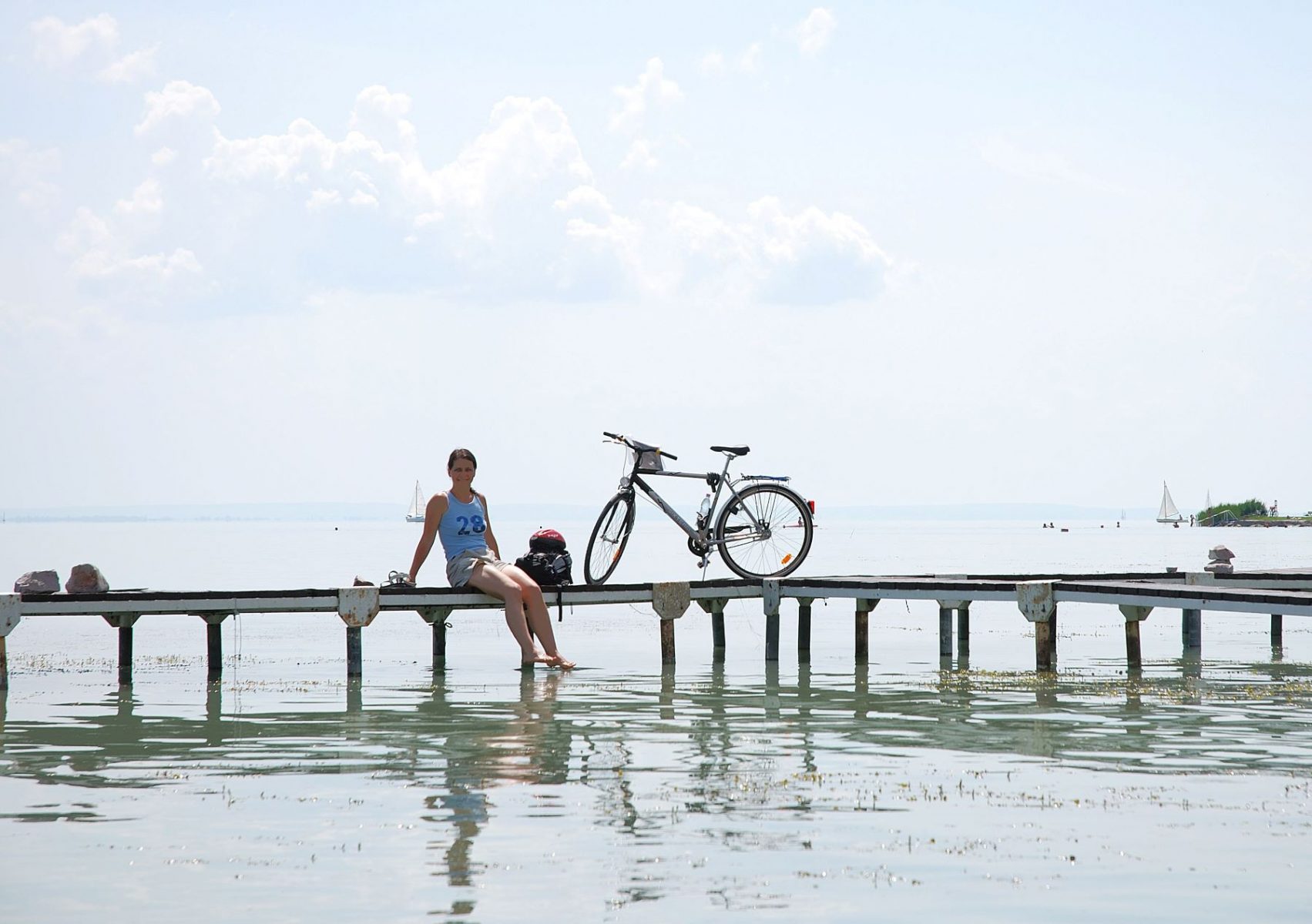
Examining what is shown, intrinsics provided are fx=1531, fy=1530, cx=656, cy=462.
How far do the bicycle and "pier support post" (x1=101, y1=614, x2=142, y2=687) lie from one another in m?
5.51

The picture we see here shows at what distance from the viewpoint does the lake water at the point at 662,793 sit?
716 centimetres

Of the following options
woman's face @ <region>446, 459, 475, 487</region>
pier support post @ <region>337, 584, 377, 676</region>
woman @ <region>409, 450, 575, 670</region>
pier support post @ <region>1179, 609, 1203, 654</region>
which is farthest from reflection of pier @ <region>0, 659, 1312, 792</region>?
pier support post @ <region>1179, 609, 1203, 654</region>

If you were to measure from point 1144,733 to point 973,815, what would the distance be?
401 centimetres

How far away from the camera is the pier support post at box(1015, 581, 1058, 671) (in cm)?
1736

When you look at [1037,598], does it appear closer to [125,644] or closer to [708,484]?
[708,484]

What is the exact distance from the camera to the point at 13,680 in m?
18.6

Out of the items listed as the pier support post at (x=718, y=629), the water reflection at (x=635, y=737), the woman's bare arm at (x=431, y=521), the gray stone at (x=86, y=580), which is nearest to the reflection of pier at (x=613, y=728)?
the water reflection at (x=635, y=737)

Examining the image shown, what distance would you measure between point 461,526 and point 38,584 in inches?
199

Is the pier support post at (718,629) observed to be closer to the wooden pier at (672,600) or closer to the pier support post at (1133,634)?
the wooden pier at (672,600)

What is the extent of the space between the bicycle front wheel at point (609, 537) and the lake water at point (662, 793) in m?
1.32

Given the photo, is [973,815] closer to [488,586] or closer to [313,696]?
[488,586]

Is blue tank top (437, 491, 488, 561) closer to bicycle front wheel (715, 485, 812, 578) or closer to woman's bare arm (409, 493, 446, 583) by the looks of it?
woman's bare arm (409, 493, 446, 583)

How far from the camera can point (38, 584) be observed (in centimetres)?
1725

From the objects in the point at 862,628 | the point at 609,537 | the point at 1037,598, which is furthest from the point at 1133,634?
the point at 609,537
